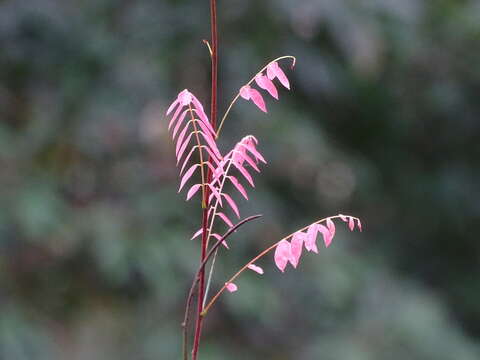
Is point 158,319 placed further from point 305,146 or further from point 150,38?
point 150,38

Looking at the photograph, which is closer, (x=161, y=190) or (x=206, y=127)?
(x=206, y=127)

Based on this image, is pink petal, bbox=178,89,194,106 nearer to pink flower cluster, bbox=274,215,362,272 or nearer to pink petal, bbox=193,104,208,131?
pink petal, bbox=193,104,208,131

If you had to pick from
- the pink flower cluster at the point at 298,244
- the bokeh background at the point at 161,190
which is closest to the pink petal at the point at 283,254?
the pink flower cluster at the point at 298,244

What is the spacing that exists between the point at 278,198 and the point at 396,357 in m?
0.98

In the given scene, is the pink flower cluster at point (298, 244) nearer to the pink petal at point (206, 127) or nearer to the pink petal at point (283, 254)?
the pink petal at point (283, 254)

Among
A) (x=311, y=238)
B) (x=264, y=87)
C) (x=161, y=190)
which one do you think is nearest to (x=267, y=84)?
(x=264, y=87)

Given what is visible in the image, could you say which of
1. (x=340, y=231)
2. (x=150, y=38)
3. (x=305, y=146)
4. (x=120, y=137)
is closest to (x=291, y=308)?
(x=340, y=231)

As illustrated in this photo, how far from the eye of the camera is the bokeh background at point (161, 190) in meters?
3.85

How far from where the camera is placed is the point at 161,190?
3.95 metres

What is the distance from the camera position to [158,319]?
4027mm

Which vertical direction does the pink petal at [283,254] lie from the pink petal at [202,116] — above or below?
below

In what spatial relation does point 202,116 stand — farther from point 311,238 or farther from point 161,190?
point 161,190

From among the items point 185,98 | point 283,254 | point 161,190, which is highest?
point 161,190

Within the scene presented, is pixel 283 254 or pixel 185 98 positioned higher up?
pixel 185 98
